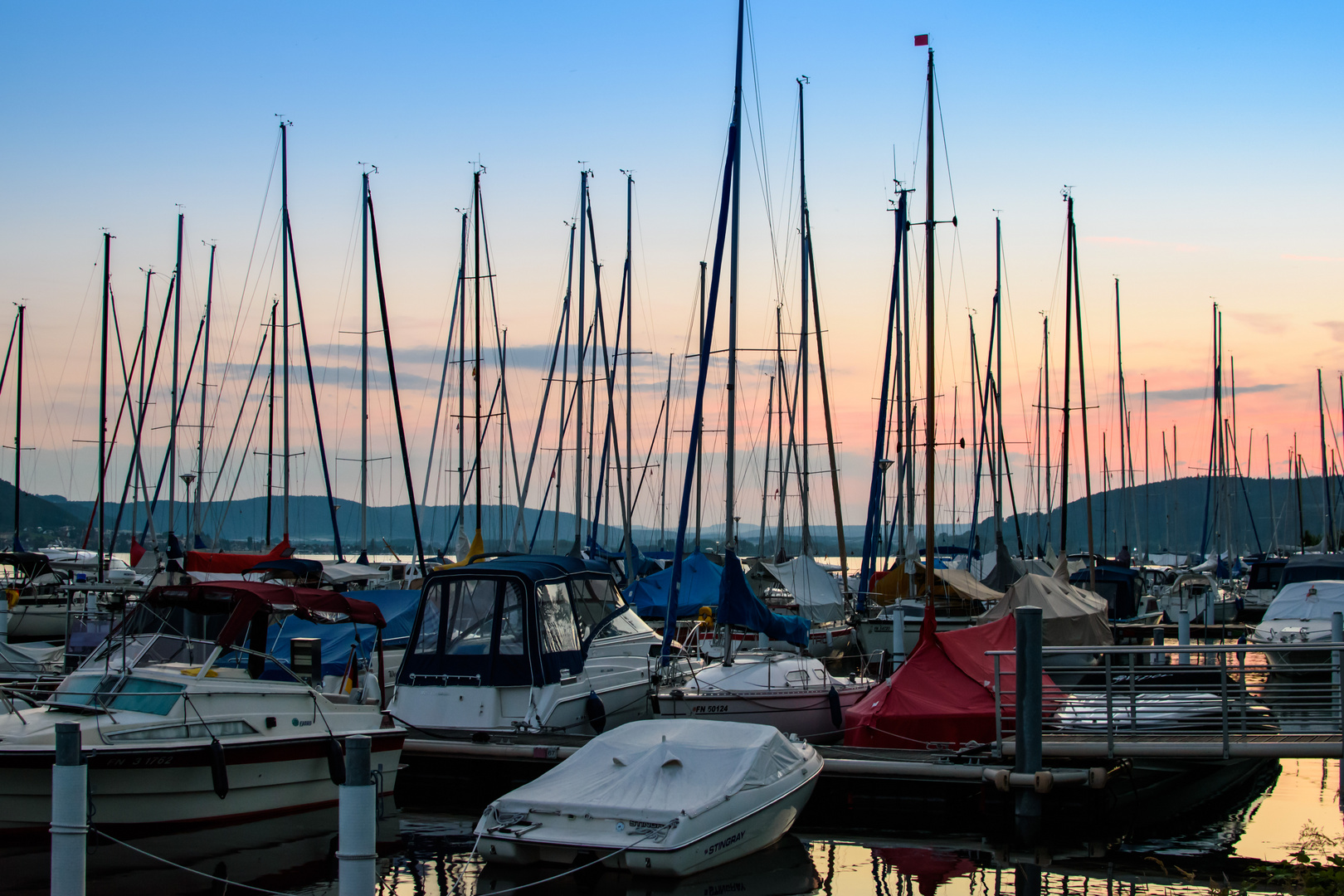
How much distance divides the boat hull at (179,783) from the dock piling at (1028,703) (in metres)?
7.54

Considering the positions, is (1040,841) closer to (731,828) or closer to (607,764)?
(731,828)

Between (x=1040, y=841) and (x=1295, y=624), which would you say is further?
(x=1295, y=624)

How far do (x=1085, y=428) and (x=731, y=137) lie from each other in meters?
21.9

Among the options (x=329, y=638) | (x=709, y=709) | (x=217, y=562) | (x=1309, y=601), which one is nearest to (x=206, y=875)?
(x=709, y=709)

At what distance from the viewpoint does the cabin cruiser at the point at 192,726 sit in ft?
40.9

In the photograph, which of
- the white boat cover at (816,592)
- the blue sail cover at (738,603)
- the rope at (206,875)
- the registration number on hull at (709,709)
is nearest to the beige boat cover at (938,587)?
the white boat cover at (816,592)

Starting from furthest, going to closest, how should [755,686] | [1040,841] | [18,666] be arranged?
[18,666], [755,686], [1040,841]

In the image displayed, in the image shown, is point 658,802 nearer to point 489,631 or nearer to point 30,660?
point 489,631

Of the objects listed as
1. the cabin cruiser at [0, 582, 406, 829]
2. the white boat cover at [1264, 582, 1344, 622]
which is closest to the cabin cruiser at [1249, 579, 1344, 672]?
the white boat cover at [1264, 582, 1344, 622]

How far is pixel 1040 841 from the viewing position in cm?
1355

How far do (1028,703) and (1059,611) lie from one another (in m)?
12.7

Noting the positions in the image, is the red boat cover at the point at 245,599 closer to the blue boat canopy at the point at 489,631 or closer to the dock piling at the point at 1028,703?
the blue boat canopy at the point at 489,631

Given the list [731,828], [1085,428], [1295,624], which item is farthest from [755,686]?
[1085,428]

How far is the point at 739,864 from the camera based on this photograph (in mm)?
11922
